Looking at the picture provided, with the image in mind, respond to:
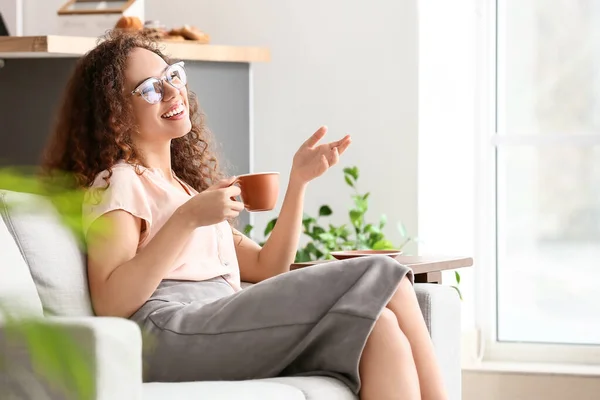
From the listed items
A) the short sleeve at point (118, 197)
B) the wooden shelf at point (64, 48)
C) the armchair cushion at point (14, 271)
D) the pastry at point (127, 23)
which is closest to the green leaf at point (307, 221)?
the wooden shelf at point (64, 48)

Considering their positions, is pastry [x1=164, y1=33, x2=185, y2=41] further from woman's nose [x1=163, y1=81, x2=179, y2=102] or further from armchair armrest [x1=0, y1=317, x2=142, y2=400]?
armchair armrest [x1=0, y1=317, x2=142, y2=400]

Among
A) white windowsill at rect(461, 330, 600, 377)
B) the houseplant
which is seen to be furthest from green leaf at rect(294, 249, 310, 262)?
white windowsill at rect(461, 330, 600, 377)

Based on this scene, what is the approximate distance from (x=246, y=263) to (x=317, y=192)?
3.93 feet

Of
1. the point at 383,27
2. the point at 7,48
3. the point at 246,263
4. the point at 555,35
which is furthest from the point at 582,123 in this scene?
the point at 7,48

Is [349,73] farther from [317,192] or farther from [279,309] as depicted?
[279,309]

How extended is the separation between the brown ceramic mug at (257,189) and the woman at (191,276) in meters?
0.04

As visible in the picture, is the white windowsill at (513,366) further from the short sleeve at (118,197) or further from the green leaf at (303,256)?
the short sleeve at (118,197)

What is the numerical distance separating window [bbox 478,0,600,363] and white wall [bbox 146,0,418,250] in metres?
0.32

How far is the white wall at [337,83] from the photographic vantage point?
338 centimetres

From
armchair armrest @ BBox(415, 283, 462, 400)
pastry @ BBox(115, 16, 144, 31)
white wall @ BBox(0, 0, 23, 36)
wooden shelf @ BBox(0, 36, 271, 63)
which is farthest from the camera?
white wall @ BBox(0, 0, 23, 36)

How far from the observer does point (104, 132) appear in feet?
6.77

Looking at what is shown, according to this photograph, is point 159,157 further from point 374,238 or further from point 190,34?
point 374,238

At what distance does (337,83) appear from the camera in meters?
3.46

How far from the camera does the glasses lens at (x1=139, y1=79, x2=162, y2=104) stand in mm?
2102
